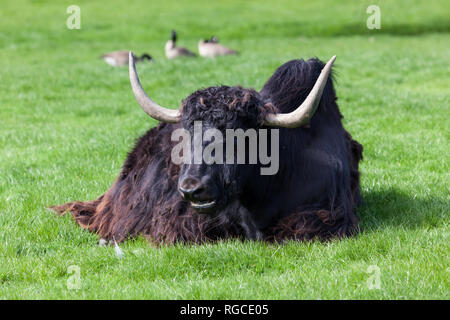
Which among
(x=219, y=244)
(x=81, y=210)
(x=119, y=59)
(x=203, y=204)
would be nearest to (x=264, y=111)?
(x=203, y=204)

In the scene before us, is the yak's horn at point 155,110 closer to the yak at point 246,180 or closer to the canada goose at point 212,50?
the yak at point 246,180

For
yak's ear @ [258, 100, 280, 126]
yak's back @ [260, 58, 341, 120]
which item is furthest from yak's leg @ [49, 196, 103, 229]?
yak's ear @ [258, 100, 280, 126]

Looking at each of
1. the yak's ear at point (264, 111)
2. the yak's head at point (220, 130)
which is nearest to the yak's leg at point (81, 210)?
the yak's head at point (220, 130)

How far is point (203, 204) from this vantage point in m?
4.77

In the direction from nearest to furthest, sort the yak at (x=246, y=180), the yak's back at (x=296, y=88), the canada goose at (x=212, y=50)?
1. the yak at (x=246, y=180)
2. the yak's back at (x=296, y=88)
3. the canada goose at (x=212, y=50)

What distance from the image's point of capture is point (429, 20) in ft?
97.3

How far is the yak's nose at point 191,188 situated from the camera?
15.4 feet

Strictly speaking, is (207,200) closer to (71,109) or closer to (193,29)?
(71,109)

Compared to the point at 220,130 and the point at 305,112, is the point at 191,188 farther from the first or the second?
the point at 305,112

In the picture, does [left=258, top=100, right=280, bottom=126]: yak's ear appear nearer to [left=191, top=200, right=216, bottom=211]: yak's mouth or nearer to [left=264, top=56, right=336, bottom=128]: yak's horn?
[left=264, top=56, right=336, bottom=128]: yak's horn

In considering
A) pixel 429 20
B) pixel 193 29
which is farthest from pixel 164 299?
pixel 429 20

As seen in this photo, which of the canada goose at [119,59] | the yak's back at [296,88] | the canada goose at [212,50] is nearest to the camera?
the yak's back at [296,88]

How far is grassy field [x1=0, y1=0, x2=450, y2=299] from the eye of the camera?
4457mm

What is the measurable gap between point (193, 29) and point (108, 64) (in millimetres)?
11112
